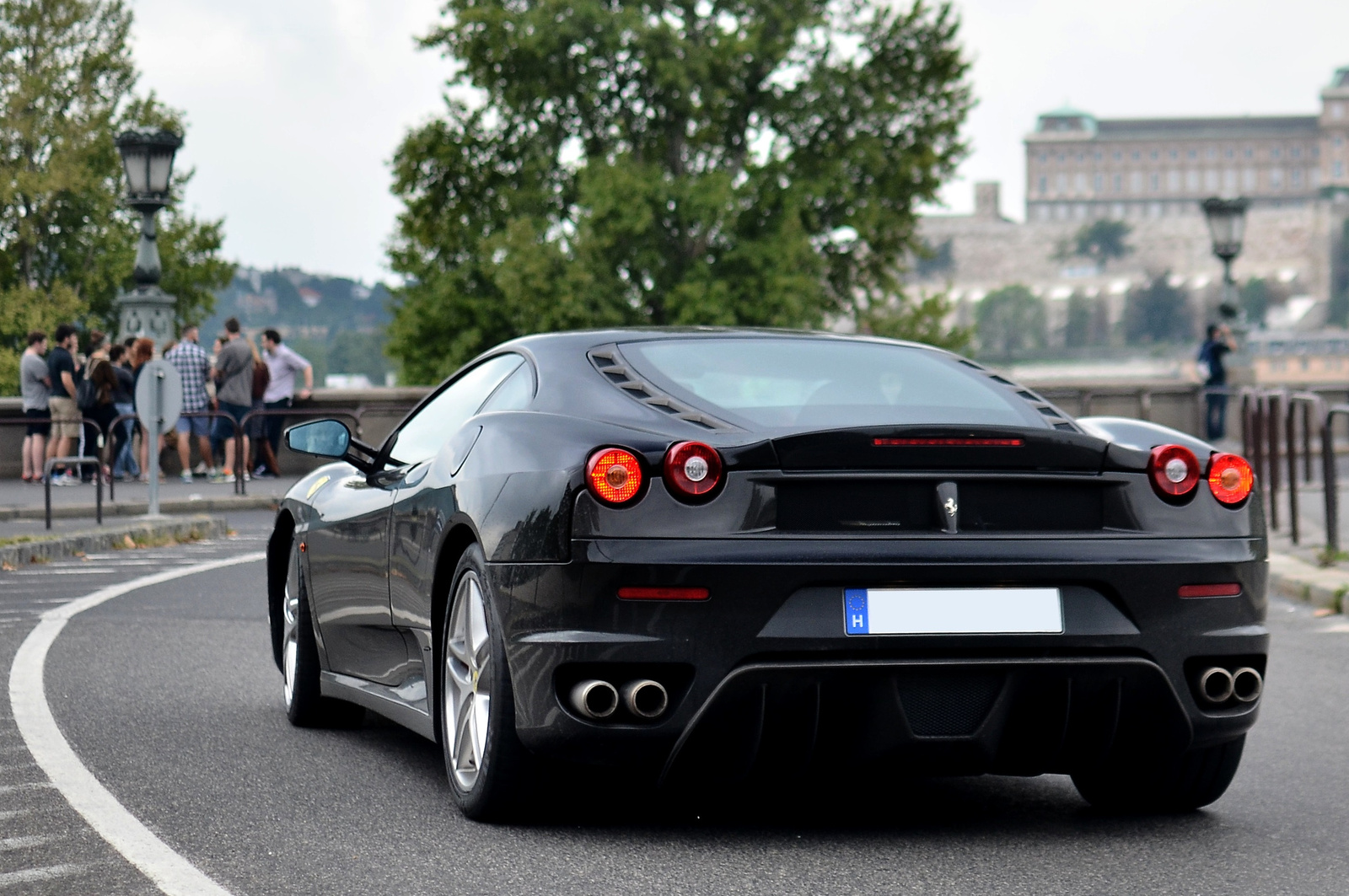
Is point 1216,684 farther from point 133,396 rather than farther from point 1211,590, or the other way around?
point 133,396

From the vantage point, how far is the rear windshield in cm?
475

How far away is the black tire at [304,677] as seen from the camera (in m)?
6.48

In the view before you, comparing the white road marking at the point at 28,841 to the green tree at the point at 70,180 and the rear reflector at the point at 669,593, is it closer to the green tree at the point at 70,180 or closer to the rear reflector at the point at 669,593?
the rear reflector at the point at 669,593

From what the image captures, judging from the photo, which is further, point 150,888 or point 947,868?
point 947,868

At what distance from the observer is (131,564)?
44.1 ft

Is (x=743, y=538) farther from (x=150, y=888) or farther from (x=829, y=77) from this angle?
(x=829, y=77)

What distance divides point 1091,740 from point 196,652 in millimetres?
4979

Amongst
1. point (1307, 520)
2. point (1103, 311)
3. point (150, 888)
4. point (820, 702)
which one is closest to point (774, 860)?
point (820, 702)

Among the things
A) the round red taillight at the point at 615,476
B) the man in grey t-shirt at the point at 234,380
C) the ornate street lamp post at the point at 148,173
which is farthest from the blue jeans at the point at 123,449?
the round red taillight at the point at 615,476

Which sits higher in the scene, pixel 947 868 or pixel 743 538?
pixel 743 538

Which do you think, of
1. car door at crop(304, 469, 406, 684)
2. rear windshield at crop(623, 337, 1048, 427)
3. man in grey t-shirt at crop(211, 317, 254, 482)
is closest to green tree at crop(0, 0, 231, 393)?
man in grey t-shirt at crop(211, 317, 254, 482)

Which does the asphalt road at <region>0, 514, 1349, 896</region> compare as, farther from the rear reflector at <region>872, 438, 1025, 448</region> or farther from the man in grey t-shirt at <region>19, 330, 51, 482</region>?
the man in grey t-shirt at <region>19, 330, 51, 482</region>

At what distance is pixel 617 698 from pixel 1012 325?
180 m

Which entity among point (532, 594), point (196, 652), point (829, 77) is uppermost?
point (829, 77)
